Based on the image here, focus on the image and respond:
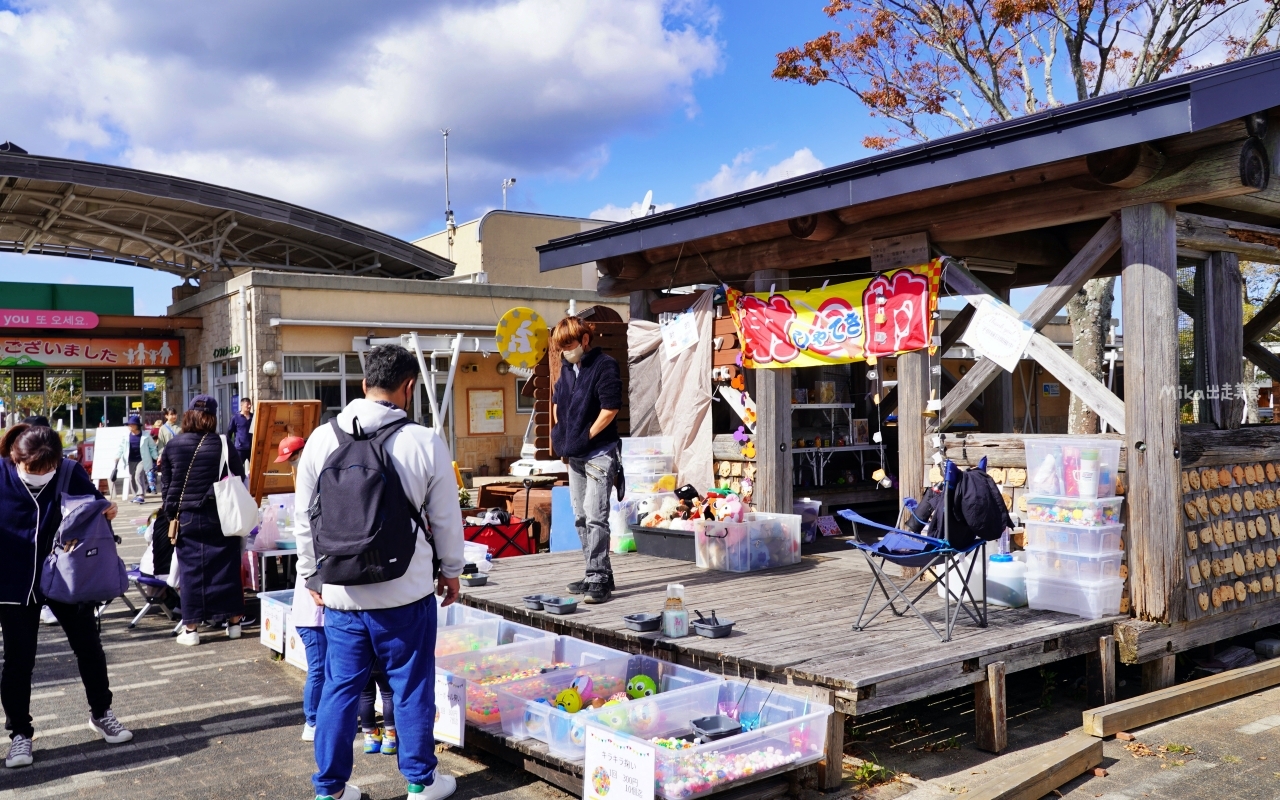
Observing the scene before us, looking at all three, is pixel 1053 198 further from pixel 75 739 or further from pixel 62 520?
pixel 75 739

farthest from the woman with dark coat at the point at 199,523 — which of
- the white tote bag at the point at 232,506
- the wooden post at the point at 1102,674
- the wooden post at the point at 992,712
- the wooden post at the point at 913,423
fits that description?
the wooden post at the point at 1102,674

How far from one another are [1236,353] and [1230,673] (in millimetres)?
2204

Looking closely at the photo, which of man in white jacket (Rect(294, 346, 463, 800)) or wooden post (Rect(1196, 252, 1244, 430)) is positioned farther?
wooden post (Rect(1196, 252, 1244, 430))

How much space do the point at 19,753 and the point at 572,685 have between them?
102 inches

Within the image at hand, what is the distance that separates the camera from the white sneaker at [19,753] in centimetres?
473

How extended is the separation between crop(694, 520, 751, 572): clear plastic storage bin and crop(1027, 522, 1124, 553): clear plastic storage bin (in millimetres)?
2289

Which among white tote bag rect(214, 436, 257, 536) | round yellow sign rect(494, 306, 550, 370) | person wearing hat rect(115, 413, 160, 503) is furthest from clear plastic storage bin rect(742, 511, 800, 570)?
person wearing hat rect(115, 413, 160, 503)

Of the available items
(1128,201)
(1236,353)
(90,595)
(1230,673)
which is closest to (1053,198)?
A: (1128,201)

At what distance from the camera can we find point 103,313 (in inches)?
848

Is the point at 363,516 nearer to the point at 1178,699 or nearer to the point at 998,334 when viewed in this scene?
the point at 1178,699

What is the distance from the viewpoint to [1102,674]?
577cm

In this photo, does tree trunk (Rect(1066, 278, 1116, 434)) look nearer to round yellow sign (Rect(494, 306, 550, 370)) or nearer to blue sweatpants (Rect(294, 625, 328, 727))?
round yellow sign (Rect(494, 306, 550, 370))

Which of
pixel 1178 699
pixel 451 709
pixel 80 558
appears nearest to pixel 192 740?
pixel 80 558

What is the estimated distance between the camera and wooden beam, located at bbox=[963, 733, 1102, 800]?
4.11 m
